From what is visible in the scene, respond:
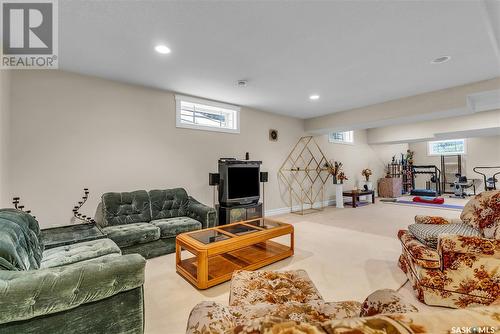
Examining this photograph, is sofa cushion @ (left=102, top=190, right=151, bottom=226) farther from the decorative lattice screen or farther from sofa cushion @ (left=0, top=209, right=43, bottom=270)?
the decorative lattice screen

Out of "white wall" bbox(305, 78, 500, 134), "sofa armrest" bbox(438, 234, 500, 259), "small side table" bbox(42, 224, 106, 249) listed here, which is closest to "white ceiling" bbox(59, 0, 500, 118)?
"white wall" bbox(305, 78, 500, 134)

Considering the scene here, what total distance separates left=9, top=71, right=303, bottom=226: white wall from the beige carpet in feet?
5.39

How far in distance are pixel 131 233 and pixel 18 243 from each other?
1315mm

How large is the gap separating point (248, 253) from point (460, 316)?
282cm

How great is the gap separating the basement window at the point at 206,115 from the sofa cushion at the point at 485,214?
416 cm

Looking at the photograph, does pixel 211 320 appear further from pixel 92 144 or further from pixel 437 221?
pixel 92 144

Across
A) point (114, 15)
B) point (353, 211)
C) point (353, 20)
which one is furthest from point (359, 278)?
point (353, 211)

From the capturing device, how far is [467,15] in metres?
2.21

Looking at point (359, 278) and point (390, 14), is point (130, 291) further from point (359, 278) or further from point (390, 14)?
point (390, 14)

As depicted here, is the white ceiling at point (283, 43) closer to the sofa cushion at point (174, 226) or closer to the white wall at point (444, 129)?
the sofa cushion at point (174, 226)

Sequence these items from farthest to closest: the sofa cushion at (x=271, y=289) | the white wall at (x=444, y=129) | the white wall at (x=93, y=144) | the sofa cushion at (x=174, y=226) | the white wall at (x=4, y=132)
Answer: the white wall at (x=444, y=129) < the sofa cushion at (x=174, y=226) < the white wall at (x=93, y=144) < the white wall at (x=4, y=132) < the sofa cushion at (x=271, y=289)

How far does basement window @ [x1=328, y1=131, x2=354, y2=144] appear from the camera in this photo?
7804 mm

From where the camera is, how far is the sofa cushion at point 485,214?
7.07 ft

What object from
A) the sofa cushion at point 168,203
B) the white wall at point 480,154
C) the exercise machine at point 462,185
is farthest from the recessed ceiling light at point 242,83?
the white wall at point 480,154
